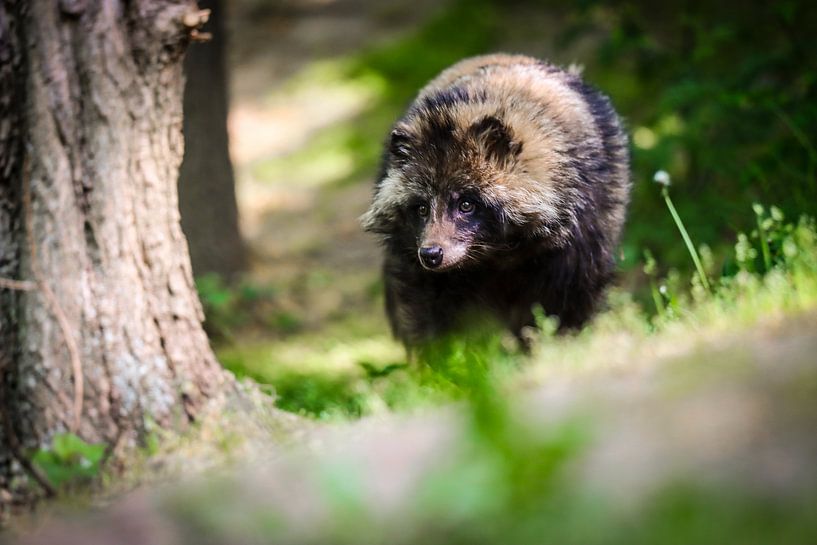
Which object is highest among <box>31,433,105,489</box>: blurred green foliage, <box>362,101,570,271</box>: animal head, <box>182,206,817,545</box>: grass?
<box>362,101,570,271</box>: animal head

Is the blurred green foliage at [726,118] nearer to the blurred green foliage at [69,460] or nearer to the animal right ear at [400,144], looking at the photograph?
the animal right ear at [400,144]

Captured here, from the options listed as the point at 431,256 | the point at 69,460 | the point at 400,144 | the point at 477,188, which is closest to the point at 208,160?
the point at 400,144

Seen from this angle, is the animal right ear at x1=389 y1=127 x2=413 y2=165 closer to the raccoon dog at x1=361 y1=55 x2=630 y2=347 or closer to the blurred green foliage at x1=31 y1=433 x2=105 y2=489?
the raccoon dog at x1=361 y1=55 x2=630 y2=347

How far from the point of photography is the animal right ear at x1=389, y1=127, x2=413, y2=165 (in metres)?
5.18

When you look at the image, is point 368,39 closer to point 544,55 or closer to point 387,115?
point 387,115

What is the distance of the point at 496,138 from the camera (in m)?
4.96

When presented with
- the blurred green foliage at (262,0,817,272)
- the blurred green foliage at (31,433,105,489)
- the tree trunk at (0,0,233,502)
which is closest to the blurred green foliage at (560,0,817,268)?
the blurred green foliage at (262,0,817,272)

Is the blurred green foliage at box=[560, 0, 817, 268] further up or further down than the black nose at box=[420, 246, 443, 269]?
further up

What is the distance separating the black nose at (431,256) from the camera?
4773 millimetres

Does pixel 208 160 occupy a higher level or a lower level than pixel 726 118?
lower

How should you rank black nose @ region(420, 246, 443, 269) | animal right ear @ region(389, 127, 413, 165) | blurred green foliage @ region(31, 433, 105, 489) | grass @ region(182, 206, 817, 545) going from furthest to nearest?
animal right ear @ region(389, 127, 413, 165), black nose @ region(420, 246, 443, 269), blurred green foliage @ region(31, 433, 105, 489), grass @ region(182, 206, 817, 545)

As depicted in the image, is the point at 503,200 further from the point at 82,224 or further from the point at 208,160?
the point at 208,160

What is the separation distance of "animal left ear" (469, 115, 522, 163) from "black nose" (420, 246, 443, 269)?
659 mm

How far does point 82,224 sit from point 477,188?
213cm
